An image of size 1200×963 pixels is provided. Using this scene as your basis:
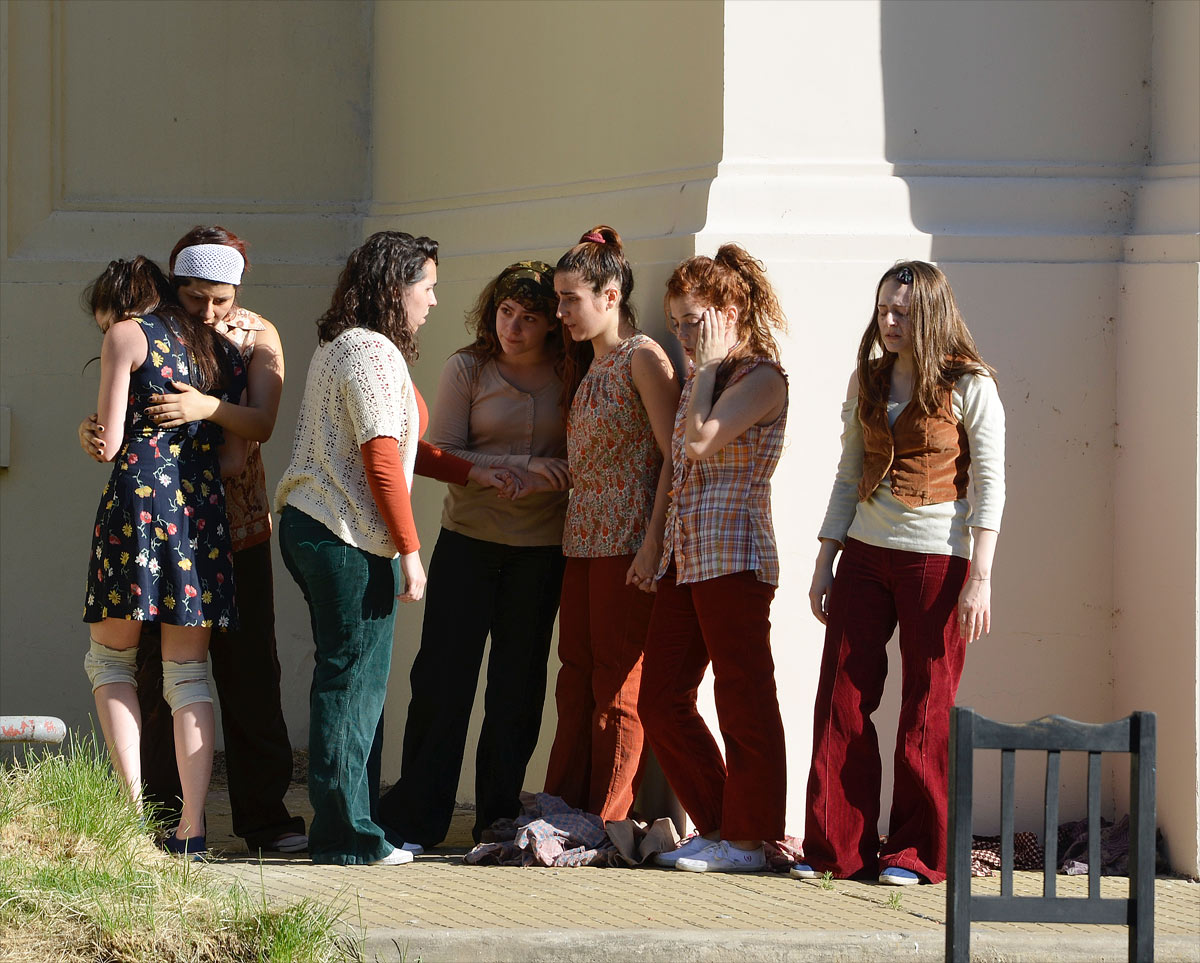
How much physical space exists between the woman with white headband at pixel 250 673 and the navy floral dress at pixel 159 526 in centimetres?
26

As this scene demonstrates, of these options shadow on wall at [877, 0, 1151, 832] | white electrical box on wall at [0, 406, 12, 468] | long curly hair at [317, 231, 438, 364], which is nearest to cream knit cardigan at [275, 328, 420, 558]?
long curly hair at [317, 231, 438, 364]

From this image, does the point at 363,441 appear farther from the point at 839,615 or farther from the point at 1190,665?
the point at 1190,665

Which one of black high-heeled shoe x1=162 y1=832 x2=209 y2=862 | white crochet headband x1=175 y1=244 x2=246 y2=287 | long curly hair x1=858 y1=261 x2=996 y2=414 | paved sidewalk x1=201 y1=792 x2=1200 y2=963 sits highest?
white crochet headband x1=175 y1=244 x2=246 y2=287

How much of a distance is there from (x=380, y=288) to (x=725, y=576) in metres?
1.33

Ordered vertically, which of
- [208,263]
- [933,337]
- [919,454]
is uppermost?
[208,263]

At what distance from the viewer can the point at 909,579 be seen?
493 cm

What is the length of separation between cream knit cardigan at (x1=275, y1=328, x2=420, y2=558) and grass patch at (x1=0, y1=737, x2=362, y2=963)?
3.44 ft

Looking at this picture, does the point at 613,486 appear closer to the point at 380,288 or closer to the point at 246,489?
the point at 380,288

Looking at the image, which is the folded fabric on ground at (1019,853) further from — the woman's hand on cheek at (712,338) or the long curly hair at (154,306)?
the long curly hair at (154,306)

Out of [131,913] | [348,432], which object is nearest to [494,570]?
[348,432]

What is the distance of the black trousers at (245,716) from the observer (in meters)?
5.29

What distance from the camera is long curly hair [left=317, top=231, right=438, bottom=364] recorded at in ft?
16.1

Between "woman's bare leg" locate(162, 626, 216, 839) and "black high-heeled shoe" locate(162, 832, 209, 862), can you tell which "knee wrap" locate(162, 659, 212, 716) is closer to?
"woman's bare leg" locate(162, 626, 216, 839)

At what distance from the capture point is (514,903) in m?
4.56
